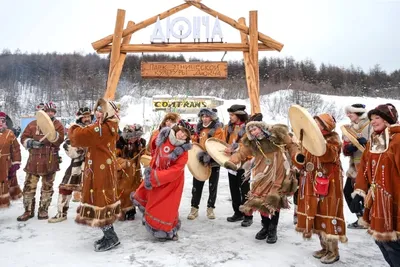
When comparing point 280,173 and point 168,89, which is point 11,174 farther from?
point 168,89

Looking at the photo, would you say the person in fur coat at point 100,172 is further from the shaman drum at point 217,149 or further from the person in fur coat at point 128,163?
the shaman drum at point 217,149

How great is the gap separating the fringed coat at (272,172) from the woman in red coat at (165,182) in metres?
0.85

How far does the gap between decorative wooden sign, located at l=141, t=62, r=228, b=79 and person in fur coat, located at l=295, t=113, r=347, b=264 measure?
4.76 meters

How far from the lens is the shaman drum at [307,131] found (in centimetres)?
320

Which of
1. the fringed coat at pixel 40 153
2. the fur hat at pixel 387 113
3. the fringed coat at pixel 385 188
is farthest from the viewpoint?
the fringed coat at pixel 40 153

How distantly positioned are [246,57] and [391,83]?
54174 mm

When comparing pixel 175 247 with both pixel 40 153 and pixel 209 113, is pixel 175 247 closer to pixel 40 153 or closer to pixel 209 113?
pixel 209 113

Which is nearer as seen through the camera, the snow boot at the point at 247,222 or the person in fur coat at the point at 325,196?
the person in fur coat at the point at 325,196

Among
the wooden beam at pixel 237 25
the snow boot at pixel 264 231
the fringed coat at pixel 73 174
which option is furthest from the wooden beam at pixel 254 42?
the fringed coat at pixel 73 174

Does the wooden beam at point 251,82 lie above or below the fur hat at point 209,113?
above

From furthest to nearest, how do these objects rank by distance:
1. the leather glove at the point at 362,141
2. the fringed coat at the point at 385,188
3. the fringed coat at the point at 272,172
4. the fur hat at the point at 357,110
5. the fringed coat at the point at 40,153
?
the fringed coat at the point at 40,153
the fur hat at the point at 357,110
the leather glove at the point at 362,141
the fringed coat at the point at 272,172
the fringed coat at the point at 385,188

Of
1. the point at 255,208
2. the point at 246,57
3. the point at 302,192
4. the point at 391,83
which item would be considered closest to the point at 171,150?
the point at 255,208

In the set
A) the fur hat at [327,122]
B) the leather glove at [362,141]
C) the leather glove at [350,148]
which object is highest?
the fur hat at [327,122]

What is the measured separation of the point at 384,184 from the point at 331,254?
116 centimetres
